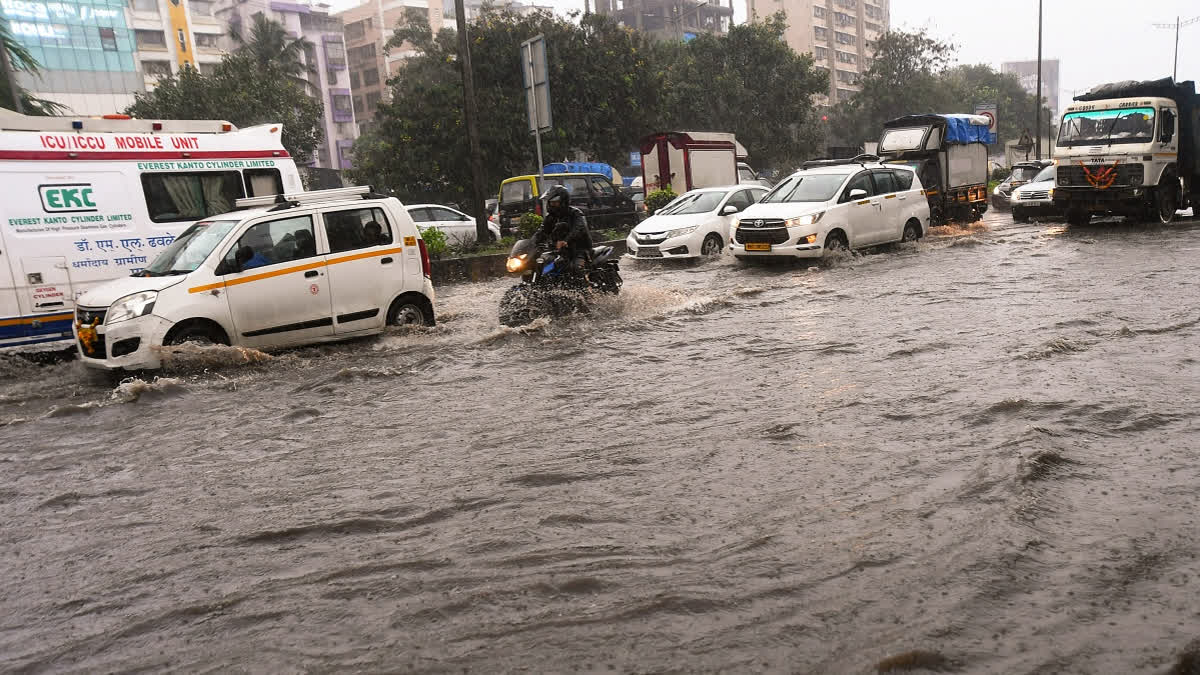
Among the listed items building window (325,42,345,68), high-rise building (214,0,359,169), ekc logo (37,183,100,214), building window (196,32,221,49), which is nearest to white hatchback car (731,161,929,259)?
ekc logo (37,183,100,214)

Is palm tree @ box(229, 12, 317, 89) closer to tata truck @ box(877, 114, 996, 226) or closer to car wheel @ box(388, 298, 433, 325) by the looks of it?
tata truck @ box(877, 114, 996, 226)

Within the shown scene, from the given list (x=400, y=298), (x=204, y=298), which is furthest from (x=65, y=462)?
(x=400, y=298)

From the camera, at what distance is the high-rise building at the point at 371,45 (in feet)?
269

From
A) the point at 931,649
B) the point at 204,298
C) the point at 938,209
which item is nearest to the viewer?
the point at 931,649

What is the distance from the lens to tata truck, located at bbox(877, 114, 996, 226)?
65.6 ft

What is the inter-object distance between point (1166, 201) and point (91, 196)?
60.7 feet

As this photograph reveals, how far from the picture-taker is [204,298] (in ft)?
27.5

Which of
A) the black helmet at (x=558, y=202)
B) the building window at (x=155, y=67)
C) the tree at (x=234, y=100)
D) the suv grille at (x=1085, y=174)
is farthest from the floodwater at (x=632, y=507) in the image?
the building window at (x=155, y=67)

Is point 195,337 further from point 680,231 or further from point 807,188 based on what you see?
point 807,188

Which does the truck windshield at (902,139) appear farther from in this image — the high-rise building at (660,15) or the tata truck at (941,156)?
the high-rise building at (660,15)

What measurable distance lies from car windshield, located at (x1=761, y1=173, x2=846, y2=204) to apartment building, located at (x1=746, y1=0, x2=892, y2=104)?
8603cm

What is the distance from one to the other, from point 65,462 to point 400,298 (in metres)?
4.30

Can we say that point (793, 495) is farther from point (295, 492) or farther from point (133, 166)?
point (133, 166)

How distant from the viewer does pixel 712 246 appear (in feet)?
53.1
